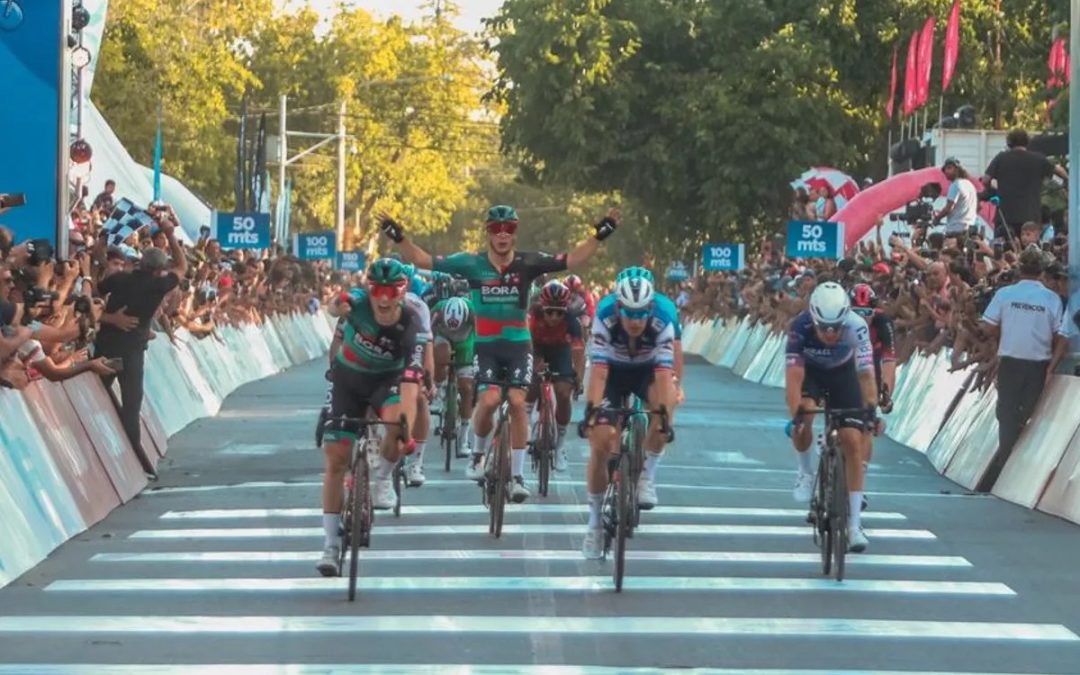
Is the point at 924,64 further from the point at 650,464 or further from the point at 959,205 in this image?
the point at 650,464

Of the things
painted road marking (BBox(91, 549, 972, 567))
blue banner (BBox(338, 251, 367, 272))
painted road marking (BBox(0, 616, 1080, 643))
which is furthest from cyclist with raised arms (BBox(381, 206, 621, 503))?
blue banner (BBox(338, 251, 367, 272))

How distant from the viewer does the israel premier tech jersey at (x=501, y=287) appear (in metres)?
17.7

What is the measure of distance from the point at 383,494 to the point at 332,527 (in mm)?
2270

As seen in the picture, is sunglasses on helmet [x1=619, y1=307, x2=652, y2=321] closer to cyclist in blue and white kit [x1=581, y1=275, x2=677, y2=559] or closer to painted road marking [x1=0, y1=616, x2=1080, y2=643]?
cyclist in blue and white kit [x1=581, y1=275, x2=677, y2=559]

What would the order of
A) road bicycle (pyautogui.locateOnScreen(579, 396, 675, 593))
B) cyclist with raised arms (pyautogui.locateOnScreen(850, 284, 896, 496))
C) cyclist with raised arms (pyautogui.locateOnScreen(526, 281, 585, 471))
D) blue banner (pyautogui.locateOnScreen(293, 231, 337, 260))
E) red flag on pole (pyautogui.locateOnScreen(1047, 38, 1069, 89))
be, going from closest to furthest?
road bicycle (pyautogui.locateOnScreen(579, 396, 675, 593)), cyclist with raised arms (pyautogui.locateOnScreen(850, 284, 896, 496)), cyclist with raised arms (pyautogui.locateOnScreen(526, 281, 585, 471)), red flag on pole (pyautogui.locateOnScreen(1047, 38, 1069, 89)), blue banner (pyautogui.locateOnScreen(293, 231, 337, 260))

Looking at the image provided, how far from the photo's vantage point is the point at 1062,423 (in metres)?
19.1

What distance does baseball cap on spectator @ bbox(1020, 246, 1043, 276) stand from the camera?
1984cm

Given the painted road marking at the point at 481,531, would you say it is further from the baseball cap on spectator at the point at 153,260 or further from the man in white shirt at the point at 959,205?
the man in white shirt at the point at 959,205

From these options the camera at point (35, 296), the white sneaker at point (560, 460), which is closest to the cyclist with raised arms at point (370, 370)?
the camera at point (35, 296)

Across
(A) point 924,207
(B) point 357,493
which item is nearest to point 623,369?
(B) point 357,493

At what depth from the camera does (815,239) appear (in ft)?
119

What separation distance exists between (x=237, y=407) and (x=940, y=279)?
10292 mm

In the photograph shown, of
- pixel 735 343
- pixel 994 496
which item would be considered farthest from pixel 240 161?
pixel 994 496

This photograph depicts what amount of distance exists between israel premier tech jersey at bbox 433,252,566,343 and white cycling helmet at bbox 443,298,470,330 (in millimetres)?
3703
